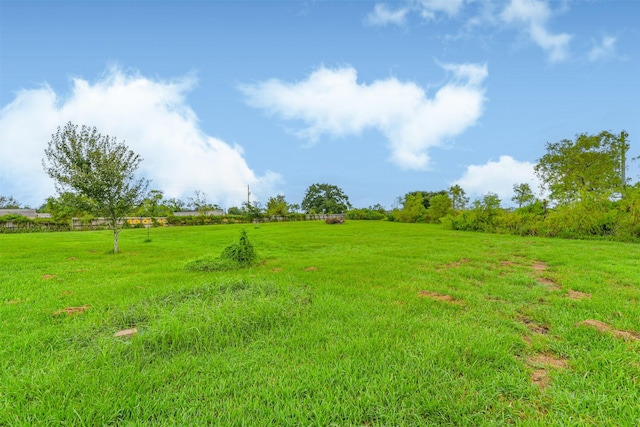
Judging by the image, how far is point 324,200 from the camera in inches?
2377

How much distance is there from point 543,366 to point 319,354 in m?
2.12

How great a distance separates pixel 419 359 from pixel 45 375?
3241 mm

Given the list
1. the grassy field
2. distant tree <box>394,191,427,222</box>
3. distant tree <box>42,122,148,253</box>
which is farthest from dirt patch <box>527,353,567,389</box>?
distant tree <box>394,191,427,222</box>

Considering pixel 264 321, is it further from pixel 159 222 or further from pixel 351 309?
pixel 159 222

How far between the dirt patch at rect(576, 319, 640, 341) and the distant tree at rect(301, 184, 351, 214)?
54.3 meters

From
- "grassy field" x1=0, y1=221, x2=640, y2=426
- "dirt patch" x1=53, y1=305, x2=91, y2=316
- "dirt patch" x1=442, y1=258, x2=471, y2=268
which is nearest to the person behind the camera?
"grassy field" x1=0, y1=221, x2=640, y2=426

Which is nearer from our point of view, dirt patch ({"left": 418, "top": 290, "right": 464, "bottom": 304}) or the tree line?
dirt patch ({"left": 418, "top": 290, "right": 464, "bottom": 304})

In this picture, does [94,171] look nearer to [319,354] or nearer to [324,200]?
[319,354]

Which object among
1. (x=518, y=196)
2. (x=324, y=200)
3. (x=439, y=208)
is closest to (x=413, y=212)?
(x=439, y=208)

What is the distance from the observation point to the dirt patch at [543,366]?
238 centimetres

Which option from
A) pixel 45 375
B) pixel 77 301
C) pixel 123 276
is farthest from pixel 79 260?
pixel 45 375

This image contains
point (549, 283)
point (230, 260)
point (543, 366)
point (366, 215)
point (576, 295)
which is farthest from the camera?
point (366, 215)

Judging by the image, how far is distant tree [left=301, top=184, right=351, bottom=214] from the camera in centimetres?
5847

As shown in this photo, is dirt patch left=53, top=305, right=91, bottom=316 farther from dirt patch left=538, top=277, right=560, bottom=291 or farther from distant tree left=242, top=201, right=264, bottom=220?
distant tree left=242, top=201, right=264, bottom=220
